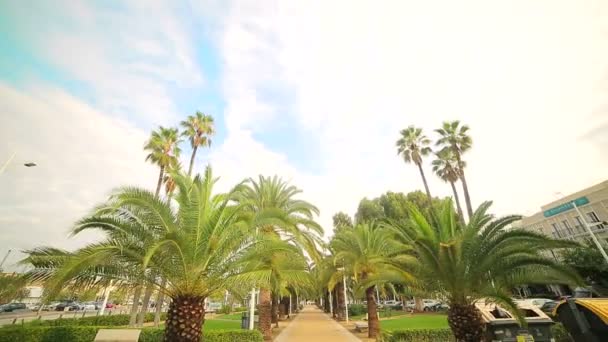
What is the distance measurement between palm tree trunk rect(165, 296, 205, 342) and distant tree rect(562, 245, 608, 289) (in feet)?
114

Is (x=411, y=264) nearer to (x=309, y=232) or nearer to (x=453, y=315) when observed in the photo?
(x=453, y=315)

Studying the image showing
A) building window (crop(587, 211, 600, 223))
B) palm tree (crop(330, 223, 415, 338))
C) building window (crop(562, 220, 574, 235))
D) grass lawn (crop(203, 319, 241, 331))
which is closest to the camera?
palm tree (crop(330, 223, 415, 338))

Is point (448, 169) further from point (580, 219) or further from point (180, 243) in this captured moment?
point (180, 243)

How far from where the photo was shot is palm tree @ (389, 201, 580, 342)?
8.80 metres

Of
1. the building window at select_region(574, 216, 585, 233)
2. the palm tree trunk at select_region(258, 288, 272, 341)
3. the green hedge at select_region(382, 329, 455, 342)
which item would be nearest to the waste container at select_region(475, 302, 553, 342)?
the green hedge at select_region(382, 329, 455, 342)

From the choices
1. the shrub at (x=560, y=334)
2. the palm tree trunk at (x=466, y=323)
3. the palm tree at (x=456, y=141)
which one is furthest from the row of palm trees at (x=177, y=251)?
the palm tree at (x=456, y=141)

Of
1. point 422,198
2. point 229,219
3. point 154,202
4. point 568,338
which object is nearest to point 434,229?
point 229,219

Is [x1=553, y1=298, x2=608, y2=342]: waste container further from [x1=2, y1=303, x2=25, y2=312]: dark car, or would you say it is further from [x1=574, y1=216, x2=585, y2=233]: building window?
[x1=2, y1=303, x2=25, y2=312]: dark car

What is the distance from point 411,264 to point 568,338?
800cm

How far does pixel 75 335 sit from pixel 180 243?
12050mm

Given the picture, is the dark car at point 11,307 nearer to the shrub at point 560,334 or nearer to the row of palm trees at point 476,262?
the row of palm trees at point 476,262

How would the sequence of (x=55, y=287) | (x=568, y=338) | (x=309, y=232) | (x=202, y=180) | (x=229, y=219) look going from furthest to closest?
(x=309, y=232), (x=568, y=338), (x=202, y=180), (x=229, y=219), (x=55, y=287)

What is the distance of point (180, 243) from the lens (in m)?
7.66

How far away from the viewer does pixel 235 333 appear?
13.6m
